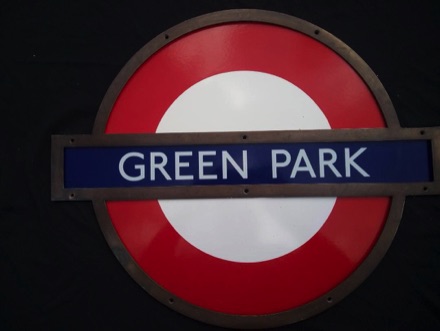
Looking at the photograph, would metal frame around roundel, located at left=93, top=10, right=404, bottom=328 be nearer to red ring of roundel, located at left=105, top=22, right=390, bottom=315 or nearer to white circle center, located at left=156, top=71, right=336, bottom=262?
red ring of roundel, located at left=105, top=22, right=390, bottom=315

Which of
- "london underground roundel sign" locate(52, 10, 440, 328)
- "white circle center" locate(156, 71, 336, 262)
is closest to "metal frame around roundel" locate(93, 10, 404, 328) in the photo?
"london underground roundel sign" locate(52, 10, 440, 328)

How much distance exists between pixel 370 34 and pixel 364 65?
8cm

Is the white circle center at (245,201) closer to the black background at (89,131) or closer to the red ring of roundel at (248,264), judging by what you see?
the red ring of roundel at (248,264)

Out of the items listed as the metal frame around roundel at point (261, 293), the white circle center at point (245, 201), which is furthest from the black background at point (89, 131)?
the white circle center at point (245, 201)

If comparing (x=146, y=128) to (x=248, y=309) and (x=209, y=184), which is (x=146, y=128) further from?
(x=248, y=309)

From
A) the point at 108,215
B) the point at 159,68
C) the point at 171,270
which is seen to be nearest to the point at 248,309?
the point at 171,270

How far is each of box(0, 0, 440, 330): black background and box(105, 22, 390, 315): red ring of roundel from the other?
5 centimetres

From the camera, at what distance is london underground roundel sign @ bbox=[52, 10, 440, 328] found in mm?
981

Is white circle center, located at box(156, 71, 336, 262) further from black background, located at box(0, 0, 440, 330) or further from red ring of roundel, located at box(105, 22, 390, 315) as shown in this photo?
black background, located at box(0, 0, 440, 330)

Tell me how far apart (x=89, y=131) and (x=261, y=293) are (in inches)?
19.8

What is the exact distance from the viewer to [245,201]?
0.99 metres

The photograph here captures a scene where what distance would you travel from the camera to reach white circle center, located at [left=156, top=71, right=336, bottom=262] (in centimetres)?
98

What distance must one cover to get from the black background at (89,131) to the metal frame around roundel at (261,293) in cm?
2

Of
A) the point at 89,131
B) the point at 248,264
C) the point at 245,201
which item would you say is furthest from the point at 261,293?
the point at 89,131
